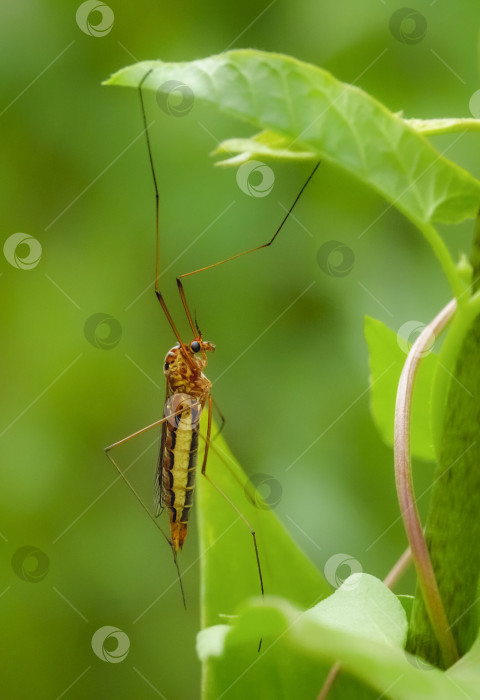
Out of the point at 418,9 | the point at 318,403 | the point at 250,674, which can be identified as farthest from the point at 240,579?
the point at 418,9

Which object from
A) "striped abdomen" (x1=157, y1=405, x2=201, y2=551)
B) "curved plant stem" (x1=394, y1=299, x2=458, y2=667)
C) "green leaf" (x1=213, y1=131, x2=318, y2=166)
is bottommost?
"striped abdomen" (x1=157, y1=405, x2=201, y2=551)

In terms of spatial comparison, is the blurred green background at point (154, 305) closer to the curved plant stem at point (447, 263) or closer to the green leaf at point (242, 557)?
the green leaf at point (242, 557)

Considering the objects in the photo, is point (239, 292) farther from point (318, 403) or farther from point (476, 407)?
point (476, 407)

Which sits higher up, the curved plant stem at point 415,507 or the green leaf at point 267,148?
the green leaf at point 267,148

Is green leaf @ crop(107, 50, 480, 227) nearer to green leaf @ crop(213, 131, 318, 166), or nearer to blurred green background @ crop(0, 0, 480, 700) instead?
green leaf @ crop(213, 131, 318, 166)

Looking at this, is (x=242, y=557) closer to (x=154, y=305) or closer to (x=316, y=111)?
(x=316, y=111)

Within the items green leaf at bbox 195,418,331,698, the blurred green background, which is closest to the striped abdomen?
green leaf at bbox 195,418,331,698

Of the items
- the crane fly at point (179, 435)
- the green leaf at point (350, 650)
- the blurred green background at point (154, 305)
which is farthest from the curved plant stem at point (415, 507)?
the blurred green background at point (154, 305)
